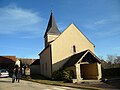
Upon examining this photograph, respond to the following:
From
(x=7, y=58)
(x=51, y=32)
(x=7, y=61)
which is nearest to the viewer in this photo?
(x=51, y=32)

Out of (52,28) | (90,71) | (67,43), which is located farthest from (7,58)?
(90,71)

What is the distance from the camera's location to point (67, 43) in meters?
32.2

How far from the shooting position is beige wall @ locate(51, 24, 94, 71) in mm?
31656

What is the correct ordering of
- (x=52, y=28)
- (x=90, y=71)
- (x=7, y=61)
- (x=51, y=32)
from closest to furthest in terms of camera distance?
(x=90, y=71), (x=51, y=32), (x=52, y=28), (x=7, y=61)

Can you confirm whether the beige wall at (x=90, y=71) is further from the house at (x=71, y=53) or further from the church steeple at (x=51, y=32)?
the church steeple at (x=51, y=32)

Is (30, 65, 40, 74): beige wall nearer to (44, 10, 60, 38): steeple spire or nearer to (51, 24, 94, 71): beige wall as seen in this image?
(44, 10, 60, 38): steeple spire

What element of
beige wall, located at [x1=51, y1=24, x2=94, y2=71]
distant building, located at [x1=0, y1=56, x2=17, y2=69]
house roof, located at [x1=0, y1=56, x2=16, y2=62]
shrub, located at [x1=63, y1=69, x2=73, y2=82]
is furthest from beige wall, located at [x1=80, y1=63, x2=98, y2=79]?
house roof, located at [x1=0, y1=56, x2=16, y2=62]

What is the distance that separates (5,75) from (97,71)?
51.7ft

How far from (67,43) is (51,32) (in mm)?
9315

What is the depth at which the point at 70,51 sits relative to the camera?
1271 inches

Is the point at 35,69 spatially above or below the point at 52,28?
below

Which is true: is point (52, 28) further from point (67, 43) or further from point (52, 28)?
point (67, 43)

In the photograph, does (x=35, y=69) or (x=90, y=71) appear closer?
A: (x=90, y=71)

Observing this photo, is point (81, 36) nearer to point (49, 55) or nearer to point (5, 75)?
point (49, 55)
